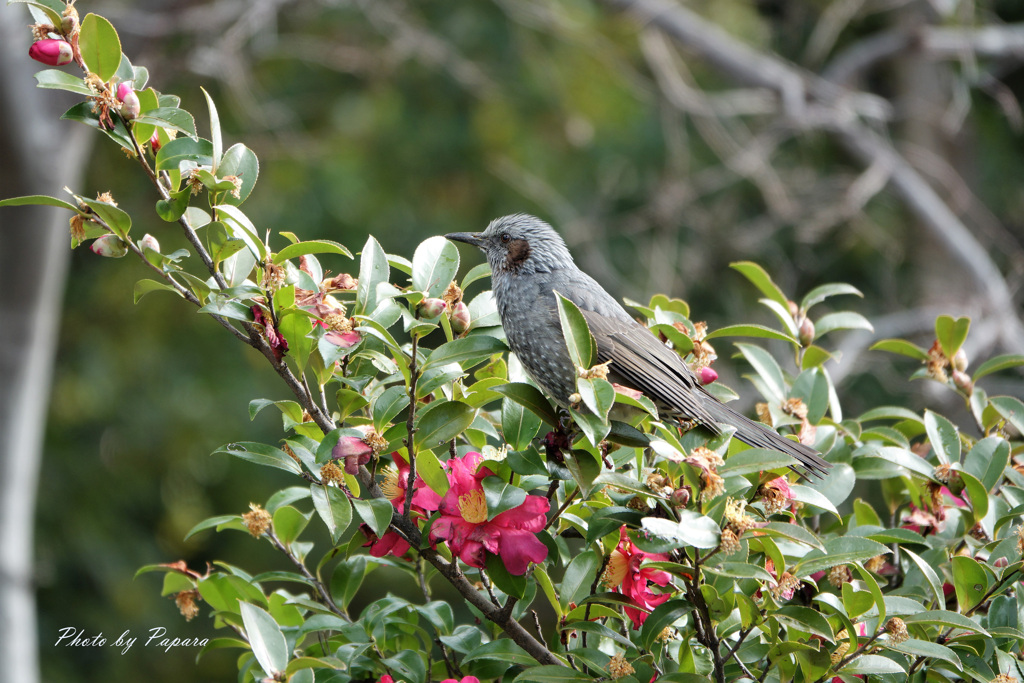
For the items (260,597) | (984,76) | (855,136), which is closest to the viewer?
(260,597)

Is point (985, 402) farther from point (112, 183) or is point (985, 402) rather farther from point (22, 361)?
point (112, 183)

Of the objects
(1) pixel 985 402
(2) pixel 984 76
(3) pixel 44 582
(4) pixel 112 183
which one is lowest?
(3) pixel 44 582

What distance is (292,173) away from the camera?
25.0 feet

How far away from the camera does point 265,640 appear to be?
154 cm

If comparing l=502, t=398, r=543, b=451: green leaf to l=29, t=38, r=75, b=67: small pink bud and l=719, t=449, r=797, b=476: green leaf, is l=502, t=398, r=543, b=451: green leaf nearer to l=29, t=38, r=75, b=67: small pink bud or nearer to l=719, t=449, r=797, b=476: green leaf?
l=719, t=449, r=797, b=476: green leaf

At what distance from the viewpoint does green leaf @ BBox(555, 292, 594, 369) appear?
4.70 ft

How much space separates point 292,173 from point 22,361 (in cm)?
381

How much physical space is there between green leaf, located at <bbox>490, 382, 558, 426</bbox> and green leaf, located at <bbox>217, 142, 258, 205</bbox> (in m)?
0.57

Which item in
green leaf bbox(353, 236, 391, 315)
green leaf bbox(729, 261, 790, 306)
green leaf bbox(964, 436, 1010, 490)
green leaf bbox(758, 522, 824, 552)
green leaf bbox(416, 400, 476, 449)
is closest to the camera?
green leaf bbox(758, 522, 824, 552)

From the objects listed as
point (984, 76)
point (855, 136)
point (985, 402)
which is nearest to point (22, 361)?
point (985, 402)

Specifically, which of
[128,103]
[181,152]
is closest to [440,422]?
[181,152]

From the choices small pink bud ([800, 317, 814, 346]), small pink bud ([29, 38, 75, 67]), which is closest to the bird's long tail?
small pink bud ([800, 317, 814, 346])

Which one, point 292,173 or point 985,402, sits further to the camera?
point 292,173

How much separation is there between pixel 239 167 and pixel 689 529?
992 mm
